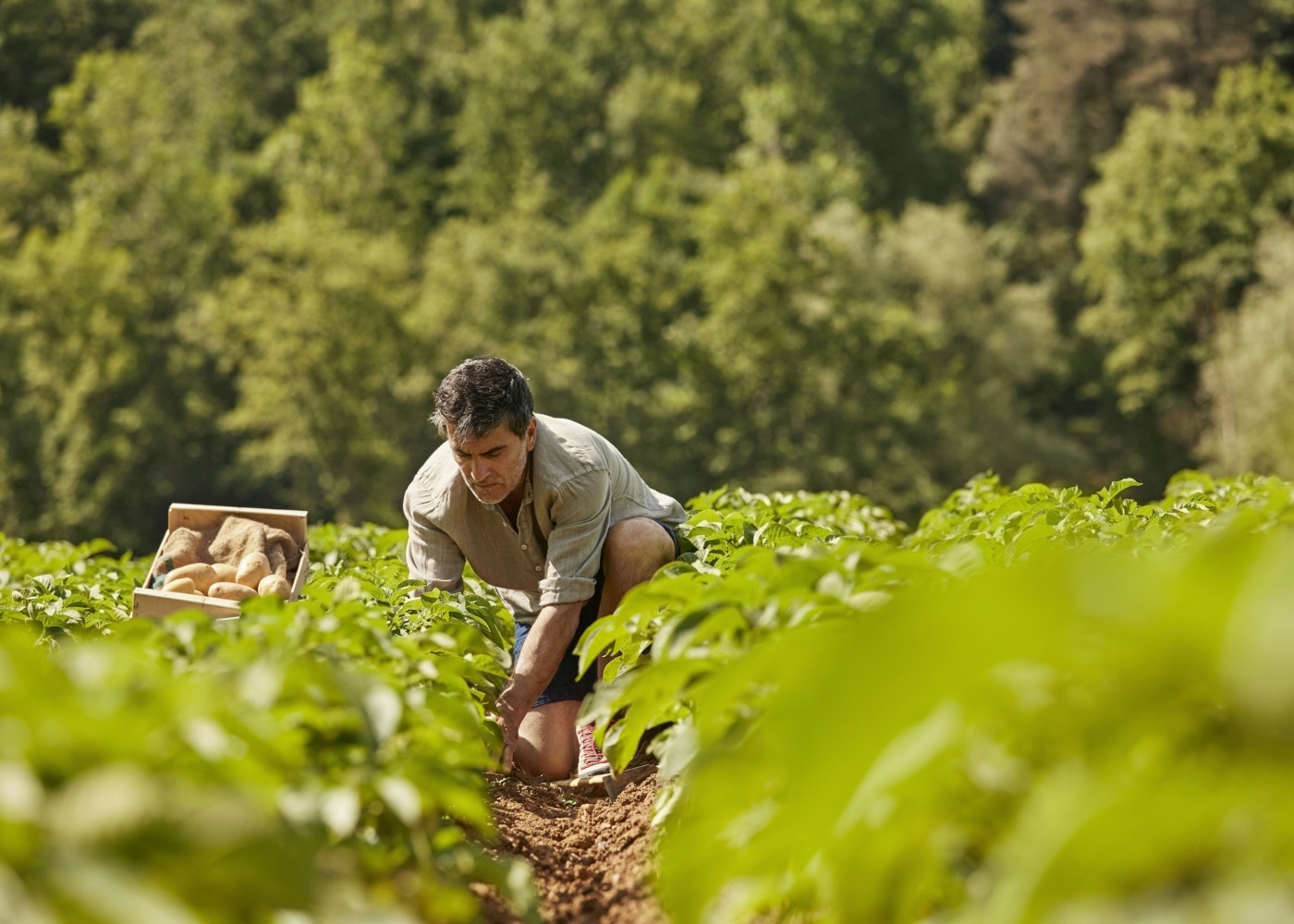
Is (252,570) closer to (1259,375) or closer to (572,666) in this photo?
(572,666)

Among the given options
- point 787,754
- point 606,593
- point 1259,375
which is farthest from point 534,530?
point 1259,375

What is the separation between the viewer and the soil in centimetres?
287

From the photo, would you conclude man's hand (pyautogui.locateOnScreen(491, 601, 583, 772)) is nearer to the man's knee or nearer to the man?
the man

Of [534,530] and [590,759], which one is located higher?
[534,530]

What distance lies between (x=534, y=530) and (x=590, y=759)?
32.0 inches

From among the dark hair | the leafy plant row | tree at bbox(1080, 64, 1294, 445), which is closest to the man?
the dark hair

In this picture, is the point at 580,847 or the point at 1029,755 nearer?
the point at 1029,755

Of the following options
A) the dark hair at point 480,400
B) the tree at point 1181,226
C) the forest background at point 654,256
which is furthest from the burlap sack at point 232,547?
the tree at point 1181,226

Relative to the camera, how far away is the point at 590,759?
470 cm

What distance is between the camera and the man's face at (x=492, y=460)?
4469 mm

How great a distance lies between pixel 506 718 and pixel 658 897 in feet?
5.22

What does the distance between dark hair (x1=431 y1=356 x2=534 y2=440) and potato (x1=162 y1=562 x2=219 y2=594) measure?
1.16 m

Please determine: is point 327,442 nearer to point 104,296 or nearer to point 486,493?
point 104,296

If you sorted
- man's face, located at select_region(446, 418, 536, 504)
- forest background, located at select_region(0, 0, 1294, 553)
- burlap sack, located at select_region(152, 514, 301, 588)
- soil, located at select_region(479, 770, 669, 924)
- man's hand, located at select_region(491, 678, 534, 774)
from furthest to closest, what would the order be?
forest background, located at select_region(0, 0, 1294, 553)
burlap sack, located at select_region(152, 514, 301, 588)
man's face, located at select_region(446, 418, 536, 504)
man's hand, located at select_region(491, 678, 534, 774)
soil, located at select_region(479, 770, 669, 924)
